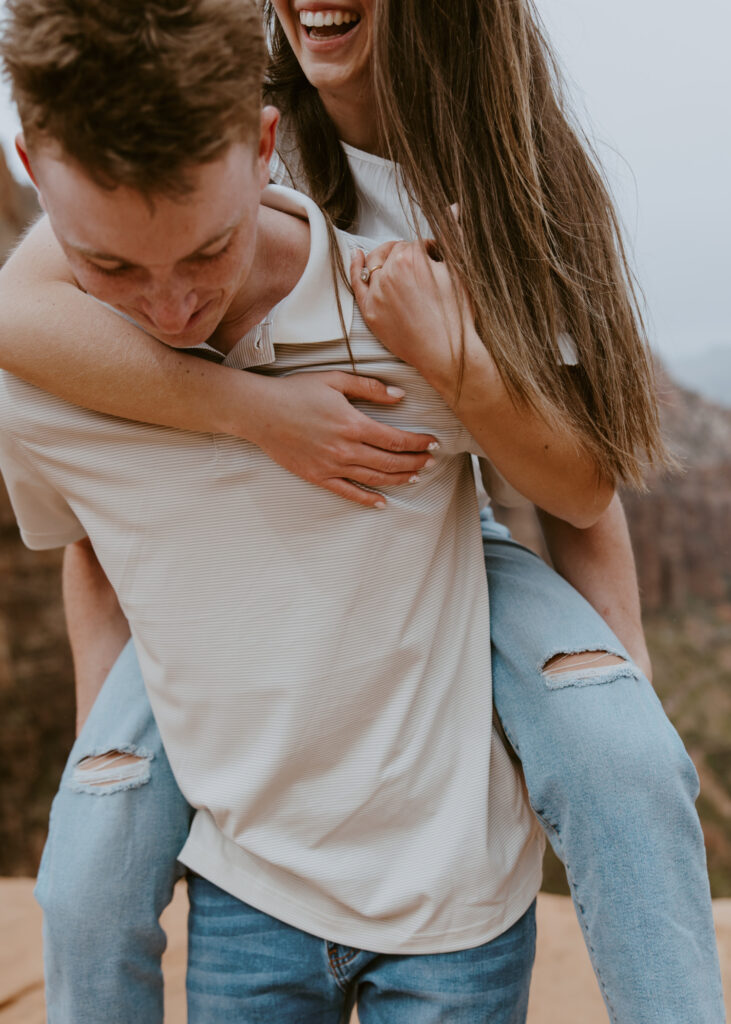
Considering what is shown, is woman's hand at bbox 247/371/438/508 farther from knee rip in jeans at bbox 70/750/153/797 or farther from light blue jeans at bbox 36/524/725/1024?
knee rip in jeans at bbox 70/750/153/797

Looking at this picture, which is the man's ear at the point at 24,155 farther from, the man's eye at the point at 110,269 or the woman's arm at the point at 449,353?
the woman's arm at the point at 449,353

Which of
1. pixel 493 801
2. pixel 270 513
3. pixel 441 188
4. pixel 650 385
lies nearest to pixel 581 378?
pixel 650 385

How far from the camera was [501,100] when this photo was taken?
1044mm

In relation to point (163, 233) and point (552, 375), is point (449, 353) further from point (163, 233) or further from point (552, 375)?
point (163, 233)

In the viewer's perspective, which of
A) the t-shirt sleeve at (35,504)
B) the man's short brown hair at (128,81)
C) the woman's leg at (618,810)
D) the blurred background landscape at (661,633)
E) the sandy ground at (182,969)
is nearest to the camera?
the man's short brown hair at (128,81)

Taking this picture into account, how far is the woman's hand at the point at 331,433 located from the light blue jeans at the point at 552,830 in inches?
9.9

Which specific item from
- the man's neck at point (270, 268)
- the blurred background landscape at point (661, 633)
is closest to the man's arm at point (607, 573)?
the man's neck at point (270, 268)

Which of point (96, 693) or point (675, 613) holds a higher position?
point (96, 693)

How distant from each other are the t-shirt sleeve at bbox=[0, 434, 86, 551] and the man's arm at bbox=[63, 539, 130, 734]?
116 millimetres

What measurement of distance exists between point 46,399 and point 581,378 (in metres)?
0.58

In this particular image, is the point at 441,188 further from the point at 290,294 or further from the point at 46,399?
the point at 46,399

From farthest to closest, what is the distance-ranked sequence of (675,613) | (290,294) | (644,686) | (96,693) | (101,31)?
(675,613) → (96,693) → (644,686) → (290,294) → (101,31)

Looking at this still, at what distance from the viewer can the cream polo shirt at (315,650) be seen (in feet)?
3.54

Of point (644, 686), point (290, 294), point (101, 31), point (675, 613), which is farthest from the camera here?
point (675, 613)
